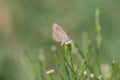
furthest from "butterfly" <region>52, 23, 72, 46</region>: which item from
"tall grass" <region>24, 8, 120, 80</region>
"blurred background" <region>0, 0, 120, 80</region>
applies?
"blurred background" <region>0, 0, 120, 80</region>

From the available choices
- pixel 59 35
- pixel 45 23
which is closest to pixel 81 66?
pixel 59 35

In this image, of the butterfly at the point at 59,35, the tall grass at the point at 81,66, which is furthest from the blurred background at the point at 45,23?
the butterfly at the point at 59,35

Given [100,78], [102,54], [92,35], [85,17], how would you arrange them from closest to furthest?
1. [100,78]
2. [102,54]
3. [92,35]
4. [85,17]

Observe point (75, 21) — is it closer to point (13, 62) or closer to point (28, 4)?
point (28, 4)

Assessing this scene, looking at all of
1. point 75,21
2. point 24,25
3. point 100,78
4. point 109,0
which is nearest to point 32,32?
point 24,25

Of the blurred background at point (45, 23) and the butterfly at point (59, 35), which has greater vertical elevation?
the butterfly at point (59, 35)

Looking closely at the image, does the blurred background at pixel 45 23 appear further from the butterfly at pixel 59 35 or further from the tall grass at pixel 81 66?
the butterfly at pixel 59 35
